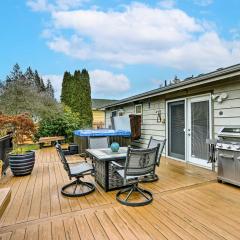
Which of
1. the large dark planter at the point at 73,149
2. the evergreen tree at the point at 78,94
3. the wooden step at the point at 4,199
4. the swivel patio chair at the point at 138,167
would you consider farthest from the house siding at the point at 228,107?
the evergreen tree at the point at 78,94

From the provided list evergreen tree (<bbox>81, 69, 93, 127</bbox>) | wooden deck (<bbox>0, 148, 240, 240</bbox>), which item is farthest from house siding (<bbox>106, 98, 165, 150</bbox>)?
evergreen tree (<bbox>81, 69, 93, 127</bbox>)

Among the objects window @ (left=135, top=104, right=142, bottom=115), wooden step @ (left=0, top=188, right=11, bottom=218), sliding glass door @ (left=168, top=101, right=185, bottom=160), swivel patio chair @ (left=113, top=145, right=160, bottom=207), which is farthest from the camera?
window @ (left=135, top=104, right=142, bottom=115)

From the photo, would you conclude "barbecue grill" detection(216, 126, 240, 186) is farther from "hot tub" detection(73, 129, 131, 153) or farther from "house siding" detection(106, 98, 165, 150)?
"hot tub" detection(73, 129, 131, 153)

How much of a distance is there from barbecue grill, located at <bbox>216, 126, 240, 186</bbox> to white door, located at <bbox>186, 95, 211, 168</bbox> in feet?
3.43

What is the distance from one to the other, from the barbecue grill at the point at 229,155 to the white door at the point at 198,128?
3.43ft

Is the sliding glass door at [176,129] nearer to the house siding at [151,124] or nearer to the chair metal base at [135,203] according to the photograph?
the house siding at [151,124]

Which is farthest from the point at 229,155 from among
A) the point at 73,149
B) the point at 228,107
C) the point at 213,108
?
the point at 73,149

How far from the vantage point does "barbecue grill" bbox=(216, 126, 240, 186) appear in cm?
378

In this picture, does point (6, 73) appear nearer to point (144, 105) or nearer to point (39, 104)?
point (39, 104)

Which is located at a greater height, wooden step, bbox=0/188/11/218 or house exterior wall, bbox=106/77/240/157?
house exterior wall, bbox=106/77/240/157

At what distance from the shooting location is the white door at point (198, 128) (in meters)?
5.23

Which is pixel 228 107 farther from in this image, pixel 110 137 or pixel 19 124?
pixel 19 124

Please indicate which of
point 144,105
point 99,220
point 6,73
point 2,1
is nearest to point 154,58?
point 144,105

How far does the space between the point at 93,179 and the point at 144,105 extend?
4478 millimetres
